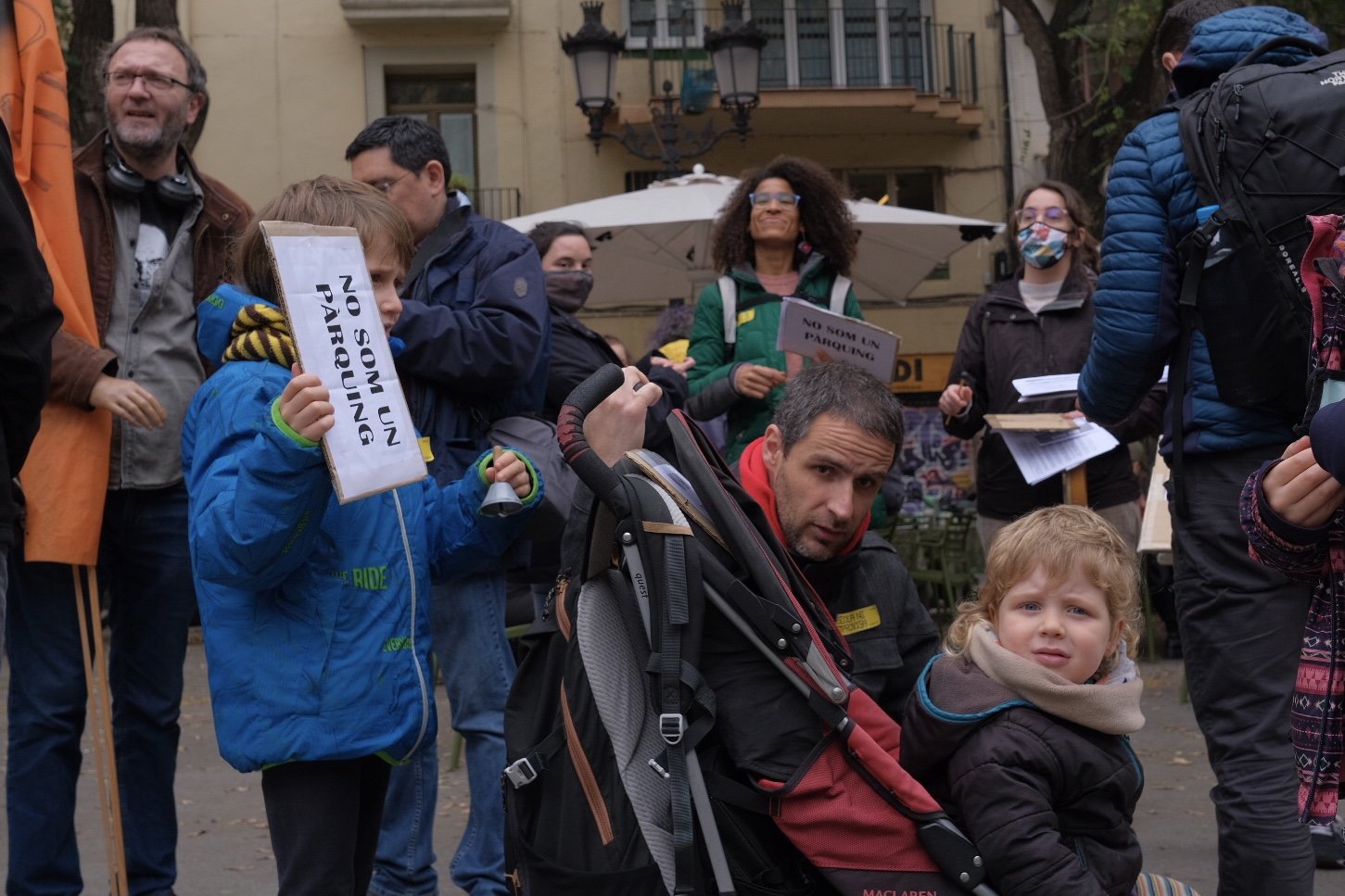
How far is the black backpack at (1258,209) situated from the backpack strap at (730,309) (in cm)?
251

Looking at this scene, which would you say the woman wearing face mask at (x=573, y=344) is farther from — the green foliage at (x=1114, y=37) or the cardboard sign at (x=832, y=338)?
the green foliage at (x=1114, y=37)

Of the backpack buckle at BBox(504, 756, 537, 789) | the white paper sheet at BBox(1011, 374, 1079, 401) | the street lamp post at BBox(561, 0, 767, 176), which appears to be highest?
the street lamp post at BBox(561, 0, 767, 176)

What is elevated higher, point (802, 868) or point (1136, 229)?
point (1136, 229)

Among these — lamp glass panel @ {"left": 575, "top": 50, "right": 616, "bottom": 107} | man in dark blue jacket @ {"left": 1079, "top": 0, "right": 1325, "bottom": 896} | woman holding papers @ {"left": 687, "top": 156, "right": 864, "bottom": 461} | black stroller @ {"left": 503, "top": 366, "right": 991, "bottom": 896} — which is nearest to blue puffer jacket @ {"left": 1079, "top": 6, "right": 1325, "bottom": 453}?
man in dark blue jacket @ {"left": 1079, "top": 0, "right": 1325, "bottom": 896}

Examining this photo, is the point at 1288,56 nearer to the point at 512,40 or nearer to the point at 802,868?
the point at 802,868

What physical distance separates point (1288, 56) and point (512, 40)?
1841cm

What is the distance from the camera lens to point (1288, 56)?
3754 millimetres

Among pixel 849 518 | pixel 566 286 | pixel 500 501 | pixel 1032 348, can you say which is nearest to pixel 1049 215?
pixel 1032 348

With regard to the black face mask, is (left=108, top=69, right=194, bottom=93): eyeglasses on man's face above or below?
above

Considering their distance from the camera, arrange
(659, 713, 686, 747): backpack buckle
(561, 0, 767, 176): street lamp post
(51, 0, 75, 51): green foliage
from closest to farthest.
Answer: (659, 713, 686, 747): backpack buckle < (561, 0, 767, 176): street lamp post < (51, 0, 75, 51): green foliage

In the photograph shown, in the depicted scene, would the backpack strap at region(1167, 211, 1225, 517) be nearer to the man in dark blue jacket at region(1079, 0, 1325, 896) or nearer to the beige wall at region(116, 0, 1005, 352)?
the man in dark blue jacket at region(1079, 0, 1325, 896)

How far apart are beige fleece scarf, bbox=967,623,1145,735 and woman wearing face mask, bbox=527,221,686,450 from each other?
164cm

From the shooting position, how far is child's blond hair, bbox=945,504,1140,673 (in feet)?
9.87

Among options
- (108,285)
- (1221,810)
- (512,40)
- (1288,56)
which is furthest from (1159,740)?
(512,40)
